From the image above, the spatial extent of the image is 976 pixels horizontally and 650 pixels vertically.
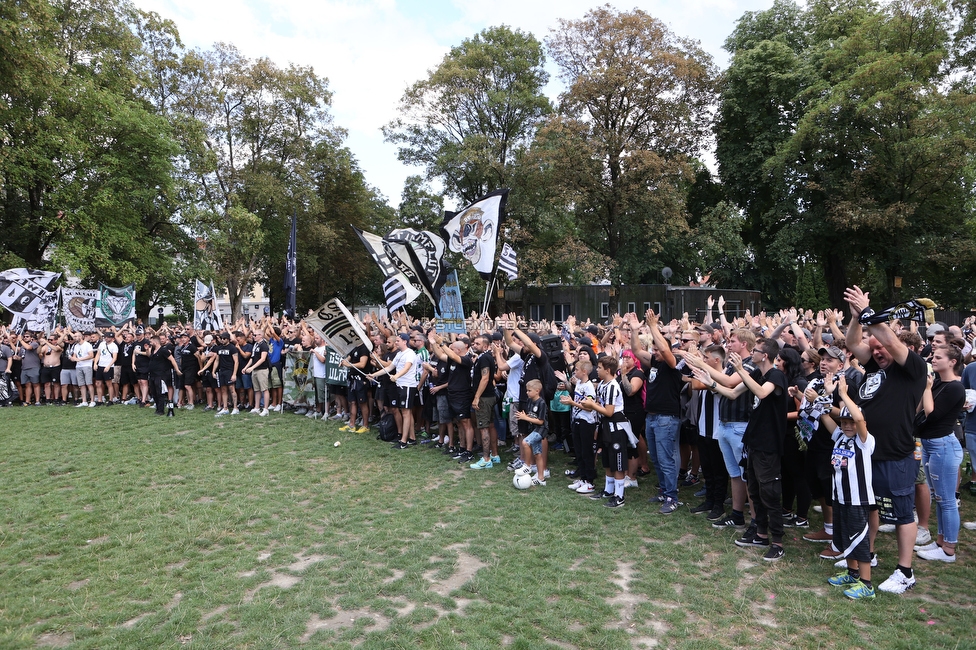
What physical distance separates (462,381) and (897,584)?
243 inches

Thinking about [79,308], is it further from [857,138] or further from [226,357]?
[857,138]

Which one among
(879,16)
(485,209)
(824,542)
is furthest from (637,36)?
(824,542)

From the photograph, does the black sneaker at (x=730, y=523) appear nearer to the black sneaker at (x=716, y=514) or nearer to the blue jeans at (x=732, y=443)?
the black sneaker at (x=716, y=514)

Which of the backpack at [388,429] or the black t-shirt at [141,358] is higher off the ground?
the black t-shirt at [141,358]

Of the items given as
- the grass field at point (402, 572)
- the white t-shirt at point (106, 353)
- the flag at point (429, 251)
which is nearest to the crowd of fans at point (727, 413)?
the grass field at point (402, 572)

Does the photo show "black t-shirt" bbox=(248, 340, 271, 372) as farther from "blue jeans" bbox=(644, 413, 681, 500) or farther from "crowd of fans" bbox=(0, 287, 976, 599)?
"blue jeans" bbox=(644, 413, 681, 500)

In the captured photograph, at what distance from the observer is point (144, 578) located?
17.0 feet

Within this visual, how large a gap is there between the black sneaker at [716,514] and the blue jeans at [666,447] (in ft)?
1.48

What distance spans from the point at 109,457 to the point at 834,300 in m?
35.2

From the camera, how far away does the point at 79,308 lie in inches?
740

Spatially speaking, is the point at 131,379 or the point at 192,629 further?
the point at 131,379

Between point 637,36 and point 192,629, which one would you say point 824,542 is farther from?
point 637,36

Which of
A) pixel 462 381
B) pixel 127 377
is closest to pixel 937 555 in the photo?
pixel 462 381

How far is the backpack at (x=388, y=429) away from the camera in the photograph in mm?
10875
